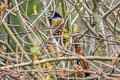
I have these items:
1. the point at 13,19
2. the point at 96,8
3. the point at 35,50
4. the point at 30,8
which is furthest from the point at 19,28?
the point at 35,50

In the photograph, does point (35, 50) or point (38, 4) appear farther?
point (38, 4)

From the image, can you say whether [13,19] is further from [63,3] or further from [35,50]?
[35,50]

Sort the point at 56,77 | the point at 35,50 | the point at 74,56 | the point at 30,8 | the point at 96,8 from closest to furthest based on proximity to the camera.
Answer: the point at 35,50
the point at 74,56
the point at 56,77
the point at 96,8
the point at 30,8

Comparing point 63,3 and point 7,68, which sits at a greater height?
point 63,3

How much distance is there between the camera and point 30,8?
18.1 feet

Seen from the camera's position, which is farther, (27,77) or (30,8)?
(30,8)

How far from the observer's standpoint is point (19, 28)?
485 centimetres

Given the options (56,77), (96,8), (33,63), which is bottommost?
(56,77)

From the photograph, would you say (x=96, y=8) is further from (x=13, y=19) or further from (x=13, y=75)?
(x=13, y=19)

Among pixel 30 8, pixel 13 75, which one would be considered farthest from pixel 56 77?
pixel 30 8

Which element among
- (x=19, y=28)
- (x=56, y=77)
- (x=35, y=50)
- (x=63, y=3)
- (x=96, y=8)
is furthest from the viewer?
(x=19, y=28)

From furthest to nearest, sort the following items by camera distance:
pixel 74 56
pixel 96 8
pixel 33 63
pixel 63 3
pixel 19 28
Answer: pixel 19 28, pixel 63 3, pixel 96 8, pixel 74 56, pixel 33 63

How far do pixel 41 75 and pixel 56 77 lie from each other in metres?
0.17

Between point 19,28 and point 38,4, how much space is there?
0.87 m
